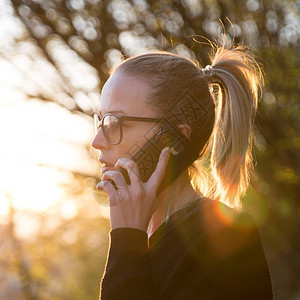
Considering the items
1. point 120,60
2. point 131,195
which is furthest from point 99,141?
point 120,60

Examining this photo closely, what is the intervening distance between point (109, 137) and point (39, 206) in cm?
798

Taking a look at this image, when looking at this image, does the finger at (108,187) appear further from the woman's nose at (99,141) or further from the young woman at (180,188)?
the woman's nose at (99,141)

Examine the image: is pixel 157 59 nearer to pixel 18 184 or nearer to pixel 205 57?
pixel 205 57

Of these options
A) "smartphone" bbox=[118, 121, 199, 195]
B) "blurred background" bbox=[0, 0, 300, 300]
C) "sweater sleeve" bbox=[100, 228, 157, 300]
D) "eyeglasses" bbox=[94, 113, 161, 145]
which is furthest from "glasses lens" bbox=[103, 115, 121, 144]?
"blurred background" bbox=[0, 0, 300, 300]

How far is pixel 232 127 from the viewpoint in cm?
247

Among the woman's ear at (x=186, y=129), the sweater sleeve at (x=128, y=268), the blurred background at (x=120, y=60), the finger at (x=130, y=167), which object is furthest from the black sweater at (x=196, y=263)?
the blurred background at (x=120, y=60)

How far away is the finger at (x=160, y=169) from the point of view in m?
1.99

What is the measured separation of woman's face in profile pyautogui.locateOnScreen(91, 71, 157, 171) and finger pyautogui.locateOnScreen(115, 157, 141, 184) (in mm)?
125

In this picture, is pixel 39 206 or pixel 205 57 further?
pixel 39 206

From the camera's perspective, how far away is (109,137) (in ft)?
7.25

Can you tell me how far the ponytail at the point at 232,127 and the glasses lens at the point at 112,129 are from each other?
68 cm

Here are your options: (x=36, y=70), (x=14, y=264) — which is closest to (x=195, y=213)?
(x=36, y=70)

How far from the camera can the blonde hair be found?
7.50 feet

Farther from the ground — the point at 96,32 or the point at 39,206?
the point at 96,32
